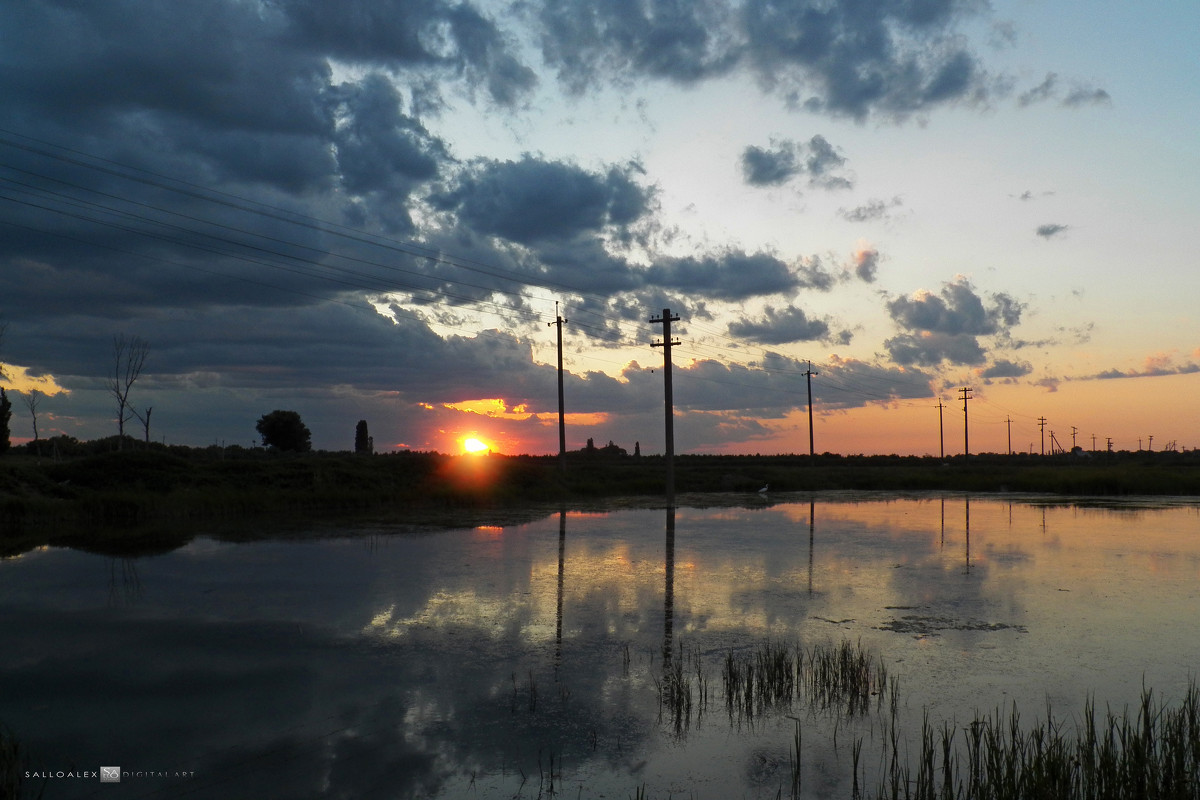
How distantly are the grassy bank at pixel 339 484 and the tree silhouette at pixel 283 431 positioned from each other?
10024 mm

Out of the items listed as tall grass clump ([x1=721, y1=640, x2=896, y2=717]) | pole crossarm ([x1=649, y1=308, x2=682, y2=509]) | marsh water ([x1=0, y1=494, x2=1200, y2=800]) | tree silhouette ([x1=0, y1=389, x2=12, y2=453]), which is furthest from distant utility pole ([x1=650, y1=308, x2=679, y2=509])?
tree silhouette ([x1=0, y1=389, x2=12, y2=453])

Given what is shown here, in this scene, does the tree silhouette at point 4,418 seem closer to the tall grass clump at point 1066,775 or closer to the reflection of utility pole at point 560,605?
the reflection of utility pole at point 560,605

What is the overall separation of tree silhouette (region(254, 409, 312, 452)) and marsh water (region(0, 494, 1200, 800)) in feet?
140

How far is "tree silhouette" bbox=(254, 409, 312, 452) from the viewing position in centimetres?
5834

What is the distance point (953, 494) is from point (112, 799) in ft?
146

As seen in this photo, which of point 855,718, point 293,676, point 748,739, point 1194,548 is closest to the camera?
point 748,739

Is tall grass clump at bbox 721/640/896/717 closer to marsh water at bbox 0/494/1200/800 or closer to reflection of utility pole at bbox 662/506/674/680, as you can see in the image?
marsh water at bbox 0/494/1200/800

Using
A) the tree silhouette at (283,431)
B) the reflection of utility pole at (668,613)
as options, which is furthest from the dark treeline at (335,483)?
the reflection of utility pole at (668,613)

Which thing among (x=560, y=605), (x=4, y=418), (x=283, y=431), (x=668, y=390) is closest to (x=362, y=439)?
(x=283, y=431)

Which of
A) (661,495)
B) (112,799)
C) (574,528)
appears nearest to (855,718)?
(112,799)

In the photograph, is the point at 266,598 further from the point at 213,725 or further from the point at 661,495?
the point at 661,495

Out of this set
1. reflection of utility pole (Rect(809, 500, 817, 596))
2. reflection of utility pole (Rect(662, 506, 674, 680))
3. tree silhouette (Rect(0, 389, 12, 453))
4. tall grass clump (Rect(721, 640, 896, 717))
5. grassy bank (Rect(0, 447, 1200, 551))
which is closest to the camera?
tall grass clump (Rect(721, 640, 896, 717))

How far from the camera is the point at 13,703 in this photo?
7508mm

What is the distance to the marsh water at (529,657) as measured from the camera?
6070mm
